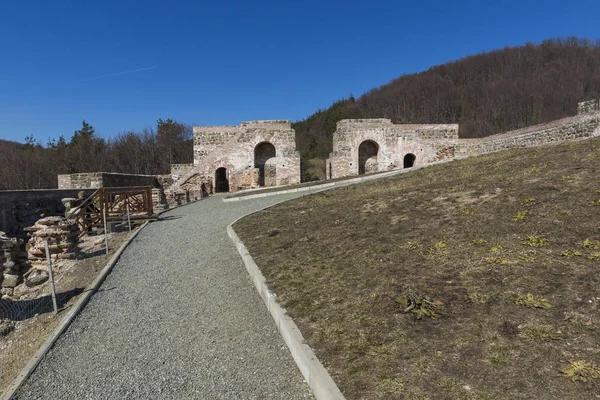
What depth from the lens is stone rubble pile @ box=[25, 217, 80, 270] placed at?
9.37 m

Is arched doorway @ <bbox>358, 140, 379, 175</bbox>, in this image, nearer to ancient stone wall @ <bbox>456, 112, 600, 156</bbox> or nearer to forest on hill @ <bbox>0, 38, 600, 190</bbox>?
ancient stone wall @ <bbox>456, 112, 600, 156</bbox>

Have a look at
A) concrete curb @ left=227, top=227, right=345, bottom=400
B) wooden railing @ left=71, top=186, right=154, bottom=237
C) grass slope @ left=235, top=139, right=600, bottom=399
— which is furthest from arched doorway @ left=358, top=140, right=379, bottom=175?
concrete curb @ left=227, top=227, right=345, bottom=400

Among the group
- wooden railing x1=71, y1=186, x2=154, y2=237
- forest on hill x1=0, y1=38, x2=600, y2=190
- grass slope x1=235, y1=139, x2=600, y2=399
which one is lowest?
grass slope x1=235, y1=139, x2=600, y2=399

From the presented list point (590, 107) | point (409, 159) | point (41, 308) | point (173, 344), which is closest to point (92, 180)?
point (41, 308)

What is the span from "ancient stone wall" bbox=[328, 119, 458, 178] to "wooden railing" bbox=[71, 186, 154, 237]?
14.1 metres

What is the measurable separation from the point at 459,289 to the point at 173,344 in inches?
136

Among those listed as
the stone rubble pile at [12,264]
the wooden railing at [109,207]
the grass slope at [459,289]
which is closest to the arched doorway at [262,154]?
the wooden railing at [109,207]

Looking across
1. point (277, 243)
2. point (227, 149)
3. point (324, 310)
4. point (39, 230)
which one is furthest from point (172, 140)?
point (324, 310)

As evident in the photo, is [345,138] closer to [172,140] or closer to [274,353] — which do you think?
[274,353]

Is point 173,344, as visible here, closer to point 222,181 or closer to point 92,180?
point 92,180

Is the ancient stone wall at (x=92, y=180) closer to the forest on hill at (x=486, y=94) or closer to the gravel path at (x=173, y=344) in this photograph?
the gravel path at (x=173, y=344)

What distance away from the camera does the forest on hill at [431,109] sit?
128 ft

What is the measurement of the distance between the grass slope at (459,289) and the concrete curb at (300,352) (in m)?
0.10

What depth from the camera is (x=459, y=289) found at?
408 centimetres
